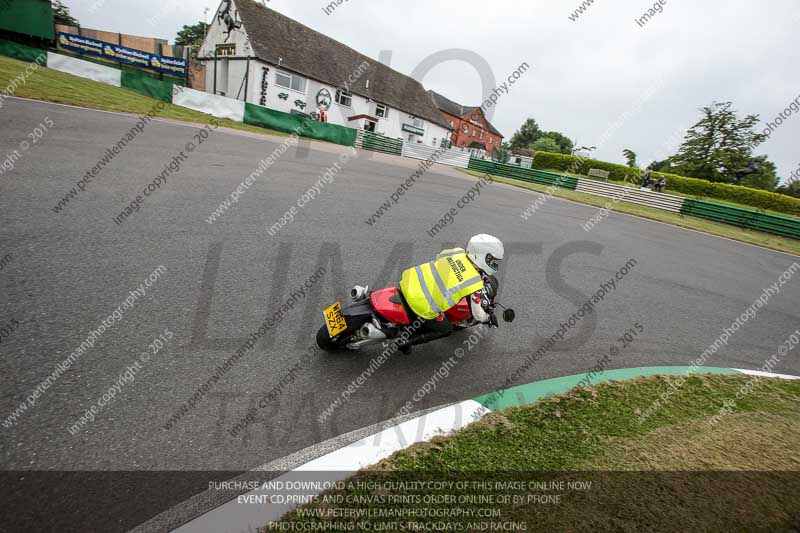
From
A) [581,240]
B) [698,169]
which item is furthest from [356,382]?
[698,169]

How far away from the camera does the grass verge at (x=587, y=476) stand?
6.49ft

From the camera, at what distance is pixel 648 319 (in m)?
5.42

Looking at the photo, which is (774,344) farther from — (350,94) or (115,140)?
(350,94)

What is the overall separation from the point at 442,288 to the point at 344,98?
117 ft

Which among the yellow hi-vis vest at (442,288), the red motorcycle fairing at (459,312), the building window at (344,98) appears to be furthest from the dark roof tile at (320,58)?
the red motorcycle fairing at (459,312)

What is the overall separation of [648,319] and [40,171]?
984 centimetres

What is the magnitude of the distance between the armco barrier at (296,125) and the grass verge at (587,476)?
25.2 metres

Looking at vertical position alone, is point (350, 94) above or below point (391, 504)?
above

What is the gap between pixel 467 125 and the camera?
2675 inches

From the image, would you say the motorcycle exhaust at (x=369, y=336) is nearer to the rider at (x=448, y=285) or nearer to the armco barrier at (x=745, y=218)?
the rider at (x=448, y=285)

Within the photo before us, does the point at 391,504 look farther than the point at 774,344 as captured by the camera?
No

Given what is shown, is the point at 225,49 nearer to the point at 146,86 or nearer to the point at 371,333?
the point at 146,86

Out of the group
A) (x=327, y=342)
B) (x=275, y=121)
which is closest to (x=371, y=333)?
(x=327, y=342)

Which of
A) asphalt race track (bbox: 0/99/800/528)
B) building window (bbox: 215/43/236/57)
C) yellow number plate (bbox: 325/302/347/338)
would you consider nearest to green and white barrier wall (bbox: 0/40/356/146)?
building window (bbox: 215/43/236/57)
